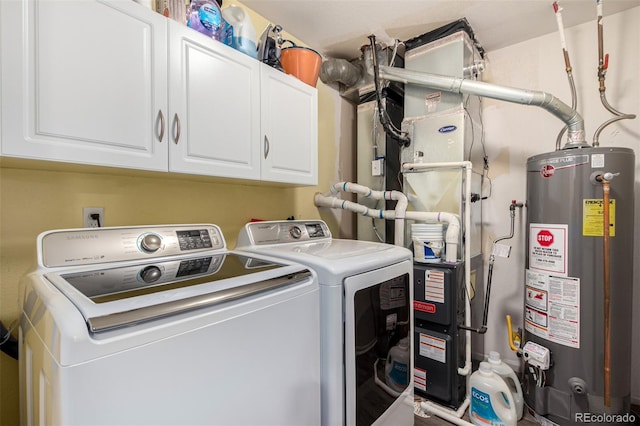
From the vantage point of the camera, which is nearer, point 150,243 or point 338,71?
point 150,243

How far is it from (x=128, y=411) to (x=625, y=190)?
2.34 m

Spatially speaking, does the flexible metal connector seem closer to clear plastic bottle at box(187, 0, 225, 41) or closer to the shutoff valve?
the shutoff valve

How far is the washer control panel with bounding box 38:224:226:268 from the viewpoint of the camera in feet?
3.14

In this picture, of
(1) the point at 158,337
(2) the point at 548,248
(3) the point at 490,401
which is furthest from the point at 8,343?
(2) the point at 548,248

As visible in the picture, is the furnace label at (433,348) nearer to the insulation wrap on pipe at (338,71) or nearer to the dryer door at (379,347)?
the dryer door at (379,347)

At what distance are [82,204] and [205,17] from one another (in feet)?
3.27

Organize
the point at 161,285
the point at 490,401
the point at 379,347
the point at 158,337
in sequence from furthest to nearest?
the point at 490,401 → the point at 379,347 → the point at 161,285 → the point at 158,337

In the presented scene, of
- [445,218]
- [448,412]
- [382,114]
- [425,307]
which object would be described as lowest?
[448,412]

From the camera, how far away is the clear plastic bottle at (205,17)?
1279mm

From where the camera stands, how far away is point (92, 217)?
122 centimetres

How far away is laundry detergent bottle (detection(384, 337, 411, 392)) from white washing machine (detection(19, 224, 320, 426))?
48cm

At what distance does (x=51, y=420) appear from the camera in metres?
0.53

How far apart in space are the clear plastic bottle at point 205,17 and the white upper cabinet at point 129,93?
0.30 ft

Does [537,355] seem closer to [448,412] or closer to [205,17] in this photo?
[448,412]
